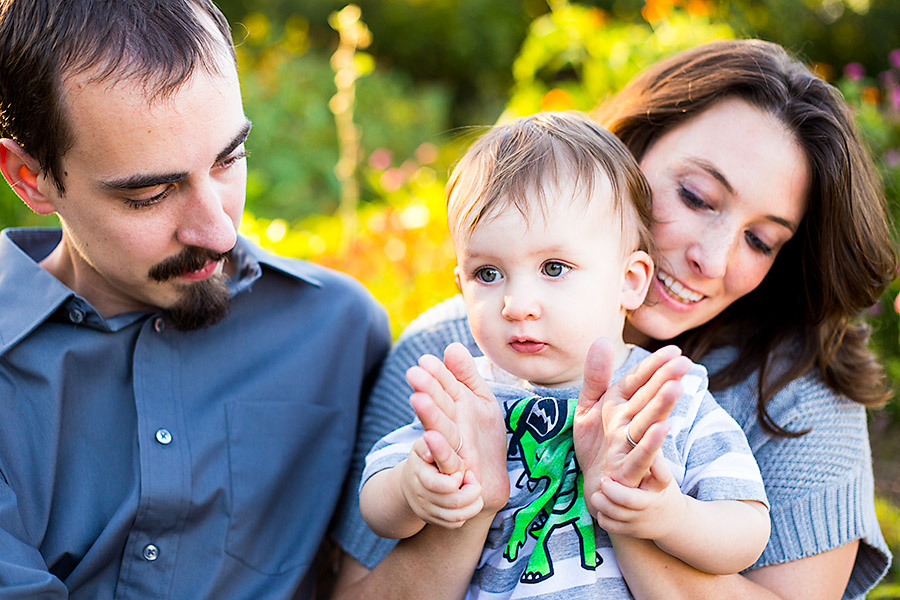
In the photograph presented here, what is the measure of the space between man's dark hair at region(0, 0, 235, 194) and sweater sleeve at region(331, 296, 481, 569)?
90 cm

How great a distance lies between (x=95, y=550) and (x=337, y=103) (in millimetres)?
2561

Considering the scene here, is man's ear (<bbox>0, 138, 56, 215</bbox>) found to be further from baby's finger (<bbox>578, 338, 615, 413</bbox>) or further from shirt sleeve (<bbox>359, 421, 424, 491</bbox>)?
baby's finger (<bbox>578, 338, 615, 413</bbox>)

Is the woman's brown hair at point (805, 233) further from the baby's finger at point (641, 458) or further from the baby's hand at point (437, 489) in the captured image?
the baby's hand at point (437, 489)

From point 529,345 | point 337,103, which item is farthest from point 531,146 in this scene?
point 337,103

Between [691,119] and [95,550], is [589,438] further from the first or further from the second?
[95,550]

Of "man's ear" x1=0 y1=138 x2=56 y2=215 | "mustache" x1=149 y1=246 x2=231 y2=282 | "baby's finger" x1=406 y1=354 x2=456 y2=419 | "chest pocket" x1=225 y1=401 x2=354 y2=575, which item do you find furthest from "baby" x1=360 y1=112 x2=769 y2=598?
"man's ear" x1=0 y1=138 x2=56 y2=215

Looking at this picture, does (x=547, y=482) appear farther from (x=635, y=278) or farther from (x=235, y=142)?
(x=235, y=142)

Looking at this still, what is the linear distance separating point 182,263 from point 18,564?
71cm

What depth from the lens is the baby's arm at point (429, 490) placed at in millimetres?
1401

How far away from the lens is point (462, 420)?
4.93ft

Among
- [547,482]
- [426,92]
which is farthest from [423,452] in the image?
[426,92]

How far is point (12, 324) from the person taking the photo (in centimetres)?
183

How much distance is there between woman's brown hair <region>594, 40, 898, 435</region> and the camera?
6.49 feet

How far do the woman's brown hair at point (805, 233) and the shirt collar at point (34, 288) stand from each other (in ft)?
3.49
